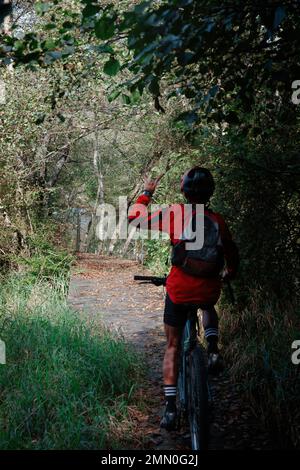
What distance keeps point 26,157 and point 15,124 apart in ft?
7.22

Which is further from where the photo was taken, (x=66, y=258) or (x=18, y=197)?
(x=66, y=258)

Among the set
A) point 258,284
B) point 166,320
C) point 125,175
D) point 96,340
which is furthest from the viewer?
point 125,175

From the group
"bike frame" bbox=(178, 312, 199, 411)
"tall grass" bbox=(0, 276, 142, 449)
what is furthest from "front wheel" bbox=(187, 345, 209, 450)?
"tall grass" bbox=(0, 276, 142, 449)

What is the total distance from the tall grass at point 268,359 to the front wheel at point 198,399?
2.86 feet

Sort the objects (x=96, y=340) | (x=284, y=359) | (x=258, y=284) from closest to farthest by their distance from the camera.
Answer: (x=284, y=359) → (x=96, y=340) → (x=258, y=284)

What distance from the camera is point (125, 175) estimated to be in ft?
97.0

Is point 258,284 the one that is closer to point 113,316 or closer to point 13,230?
point 113,316

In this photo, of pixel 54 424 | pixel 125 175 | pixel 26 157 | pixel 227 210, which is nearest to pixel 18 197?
pixel 26 157

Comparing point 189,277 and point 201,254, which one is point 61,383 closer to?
point 189,277

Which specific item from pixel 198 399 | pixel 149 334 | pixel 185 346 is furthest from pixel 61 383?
pixel 149 334

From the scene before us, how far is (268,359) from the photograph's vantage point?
507 cm

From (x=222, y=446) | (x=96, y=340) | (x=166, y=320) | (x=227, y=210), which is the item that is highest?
(x=227, y=210)

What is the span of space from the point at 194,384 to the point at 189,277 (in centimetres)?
77

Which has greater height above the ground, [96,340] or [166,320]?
[166,320]
